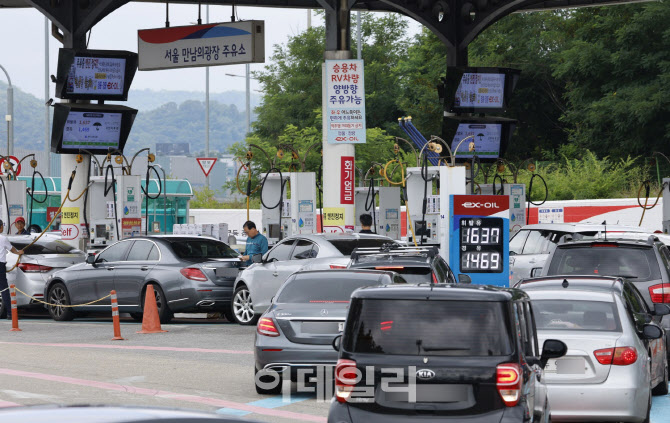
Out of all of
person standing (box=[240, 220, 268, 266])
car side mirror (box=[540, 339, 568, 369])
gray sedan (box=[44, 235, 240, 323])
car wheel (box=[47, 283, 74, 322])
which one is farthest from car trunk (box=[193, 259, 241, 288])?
car side mirror (box=[540, 339, 568, 369])

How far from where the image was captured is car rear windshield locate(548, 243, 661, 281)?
46.8 feet

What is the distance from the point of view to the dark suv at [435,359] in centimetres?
734

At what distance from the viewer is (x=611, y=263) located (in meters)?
14.2

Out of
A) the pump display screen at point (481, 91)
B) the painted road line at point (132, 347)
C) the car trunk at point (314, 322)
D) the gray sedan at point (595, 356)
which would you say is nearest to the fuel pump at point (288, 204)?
the pump display screen at point (481, 91)

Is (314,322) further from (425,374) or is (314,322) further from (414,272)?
(425,374)

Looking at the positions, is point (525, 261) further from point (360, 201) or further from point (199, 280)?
point (360, 201)

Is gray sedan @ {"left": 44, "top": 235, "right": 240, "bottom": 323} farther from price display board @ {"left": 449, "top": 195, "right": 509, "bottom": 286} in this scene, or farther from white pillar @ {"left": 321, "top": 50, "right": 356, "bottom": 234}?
white pillar @ {"left": 321, "top": 50, "right": 356, "bottom": 234}

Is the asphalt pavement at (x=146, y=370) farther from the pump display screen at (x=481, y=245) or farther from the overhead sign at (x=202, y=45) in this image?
the overhead sign at (x=202, y=45)

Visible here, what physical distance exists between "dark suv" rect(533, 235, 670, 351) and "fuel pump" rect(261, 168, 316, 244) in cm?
991

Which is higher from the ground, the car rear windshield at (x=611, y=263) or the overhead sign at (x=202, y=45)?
the overhead sign at (x=202, y=45)

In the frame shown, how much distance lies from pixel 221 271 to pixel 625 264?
8216 mm

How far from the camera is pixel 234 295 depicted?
1975 centimetres

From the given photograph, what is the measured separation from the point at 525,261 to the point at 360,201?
29.7ft

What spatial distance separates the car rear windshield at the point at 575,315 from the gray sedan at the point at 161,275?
10312 millimetres
